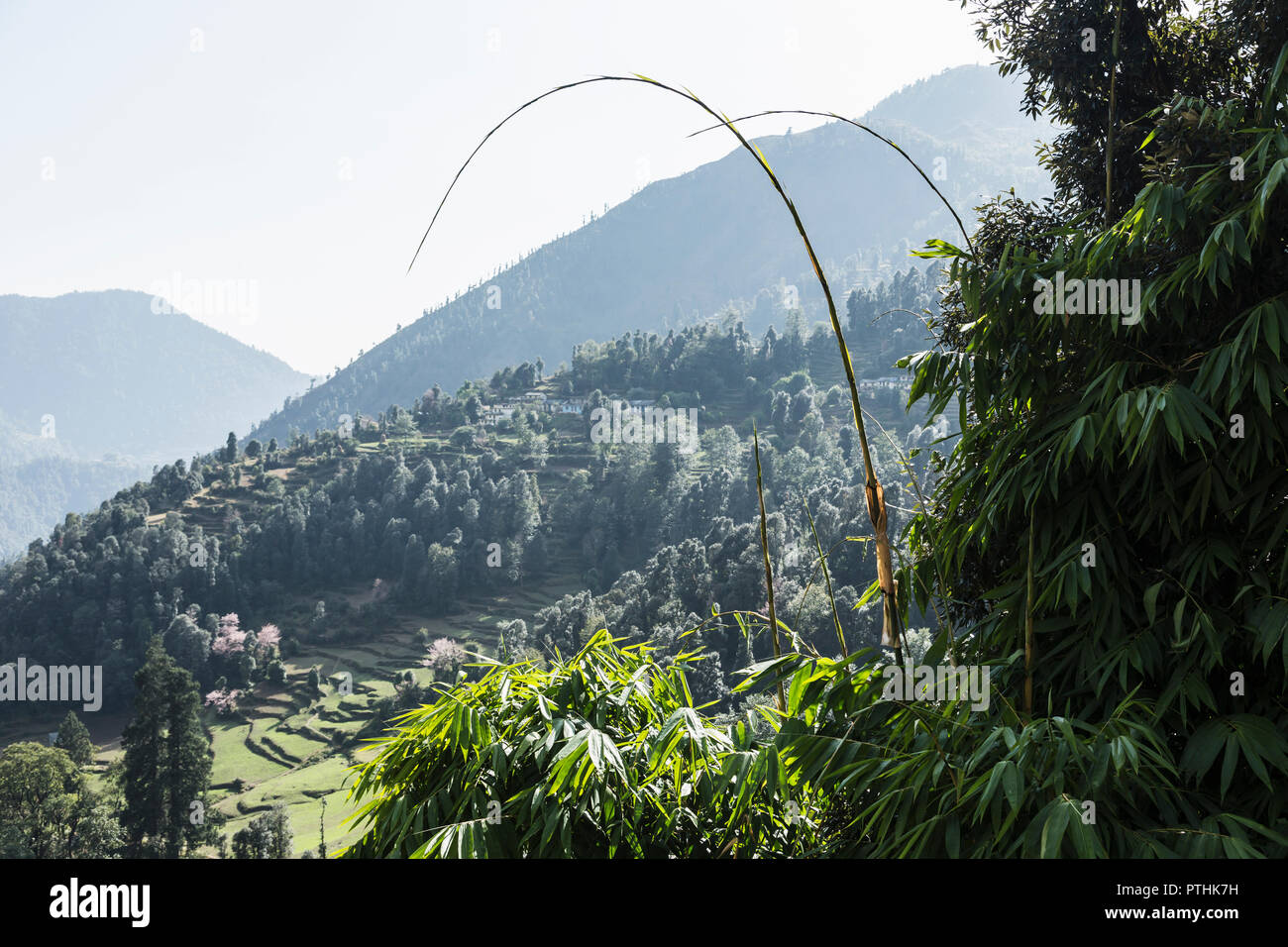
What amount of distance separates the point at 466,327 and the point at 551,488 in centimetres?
11999

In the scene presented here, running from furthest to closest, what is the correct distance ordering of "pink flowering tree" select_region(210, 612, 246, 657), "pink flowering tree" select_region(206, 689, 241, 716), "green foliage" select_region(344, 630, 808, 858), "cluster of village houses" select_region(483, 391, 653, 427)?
"cluster of village houses" select_region(483, 391, 653, 427)
"pink flowering tree" select_region(210, 612, 246, 657)
"pink flowering tree" select_region(206, 689, 241, 716)
"green foliage" select_region(344, 630, 808, 858)

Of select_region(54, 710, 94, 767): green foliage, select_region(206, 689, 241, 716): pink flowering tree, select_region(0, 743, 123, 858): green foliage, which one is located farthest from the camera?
select_region(206, 689, 241, 716): pink flowering tree

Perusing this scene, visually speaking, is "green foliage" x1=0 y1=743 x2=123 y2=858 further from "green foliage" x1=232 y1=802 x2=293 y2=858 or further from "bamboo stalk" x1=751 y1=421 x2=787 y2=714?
"bamboo stalk" x1=751 y1=421 x2=787 y2=714

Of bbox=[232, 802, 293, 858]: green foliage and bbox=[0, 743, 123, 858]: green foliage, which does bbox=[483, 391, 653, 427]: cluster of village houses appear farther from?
bbox=[0, 743, 123, 858]: green foliage

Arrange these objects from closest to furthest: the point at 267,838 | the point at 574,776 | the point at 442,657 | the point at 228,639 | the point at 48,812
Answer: the point at 574,776 < the point at 267,838 < the point at 48,812 < the point at 442,657 < the point at 228,639

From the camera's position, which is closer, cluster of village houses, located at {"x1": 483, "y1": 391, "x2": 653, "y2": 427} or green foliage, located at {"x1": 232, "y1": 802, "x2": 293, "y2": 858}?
green foliage, located at {"x1": 232, "y1": 802, "x2": 293, "y2": 858}

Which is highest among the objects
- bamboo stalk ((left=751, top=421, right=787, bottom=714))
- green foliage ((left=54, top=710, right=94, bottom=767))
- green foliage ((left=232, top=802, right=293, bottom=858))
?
bamboo stalk ((left=751, top=421, right=787, bottom=714))

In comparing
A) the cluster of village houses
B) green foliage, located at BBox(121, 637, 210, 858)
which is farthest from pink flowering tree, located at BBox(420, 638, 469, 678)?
the cluster of village houses

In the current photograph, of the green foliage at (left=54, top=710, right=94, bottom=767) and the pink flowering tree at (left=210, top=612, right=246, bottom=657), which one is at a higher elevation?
the pink flowering tree at (left=210, top=612, right=246, bottom=657)

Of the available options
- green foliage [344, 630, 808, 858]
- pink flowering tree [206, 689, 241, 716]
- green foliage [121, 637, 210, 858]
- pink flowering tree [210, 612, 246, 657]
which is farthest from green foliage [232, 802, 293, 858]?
green foliage [344, 630, 808, 858]

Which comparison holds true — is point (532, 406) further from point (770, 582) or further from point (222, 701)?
point (770, 582)

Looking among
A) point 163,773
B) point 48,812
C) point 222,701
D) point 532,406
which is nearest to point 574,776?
point 163,773
